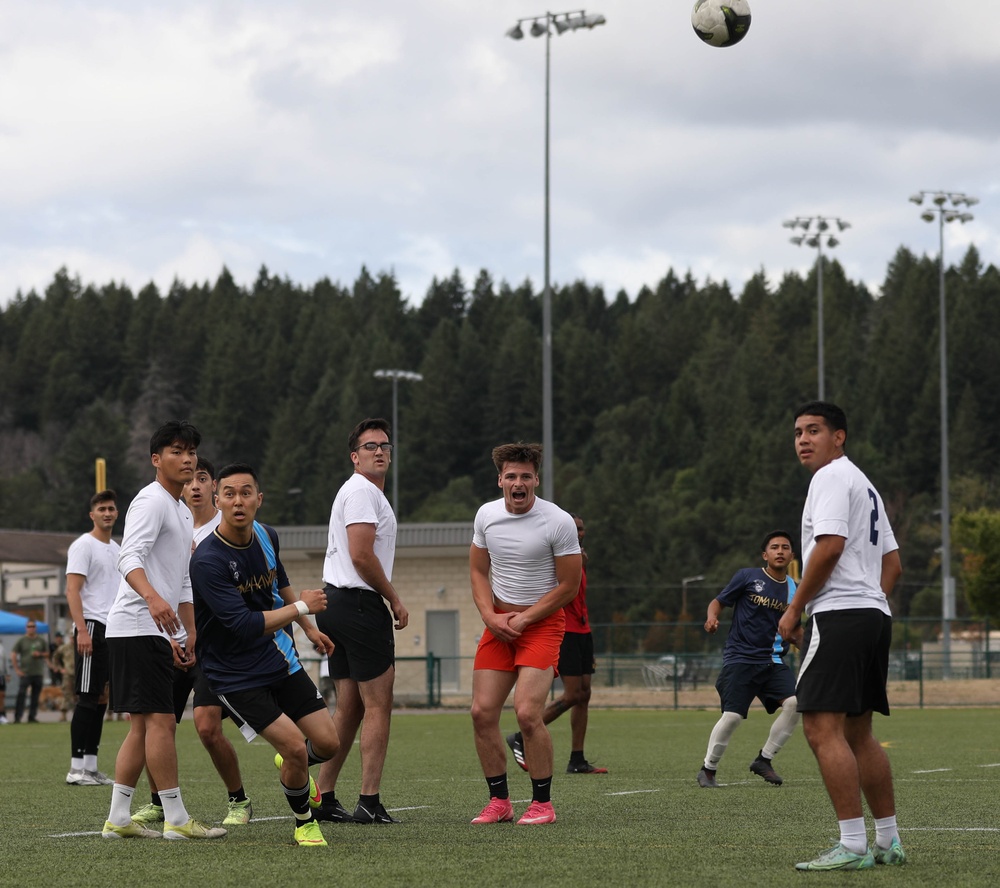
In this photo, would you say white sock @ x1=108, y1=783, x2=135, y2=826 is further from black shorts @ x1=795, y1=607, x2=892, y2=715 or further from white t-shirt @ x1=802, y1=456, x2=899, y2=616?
white t-shirt @ x1=802, y1=456, x2=899, y2=616

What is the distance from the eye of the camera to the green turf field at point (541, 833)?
6.67m

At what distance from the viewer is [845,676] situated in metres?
6.81

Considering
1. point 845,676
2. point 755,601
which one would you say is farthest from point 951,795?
point 845,676

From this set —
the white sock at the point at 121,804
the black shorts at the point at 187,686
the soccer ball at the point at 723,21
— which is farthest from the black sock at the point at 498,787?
the soccer ball at the point at 723,21

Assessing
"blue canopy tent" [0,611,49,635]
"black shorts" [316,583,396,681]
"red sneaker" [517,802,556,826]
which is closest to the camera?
"red sneaker" [517,802,556,826]

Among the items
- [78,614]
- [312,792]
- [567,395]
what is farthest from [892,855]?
[567,395]

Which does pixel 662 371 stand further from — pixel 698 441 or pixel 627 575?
pixel 627 575

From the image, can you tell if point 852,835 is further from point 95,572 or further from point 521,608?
point 95,572

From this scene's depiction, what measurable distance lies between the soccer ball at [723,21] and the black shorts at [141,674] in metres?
9.22

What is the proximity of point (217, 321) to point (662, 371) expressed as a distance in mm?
44522

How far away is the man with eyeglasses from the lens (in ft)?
29.3

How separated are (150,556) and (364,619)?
4.69ft

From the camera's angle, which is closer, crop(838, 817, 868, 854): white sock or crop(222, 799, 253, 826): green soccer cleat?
crop(838, 817, 868, 854): white sock

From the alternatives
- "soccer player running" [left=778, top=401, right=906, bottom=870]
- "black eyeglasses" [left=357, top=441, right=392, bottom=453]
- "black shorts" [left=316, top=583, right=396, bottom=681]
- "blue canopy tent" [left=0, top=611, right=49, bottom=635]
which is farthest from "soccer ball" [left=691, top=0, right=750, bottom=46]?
"blue canopy tent" [left=0, top=611, right=49, bottom=635]
